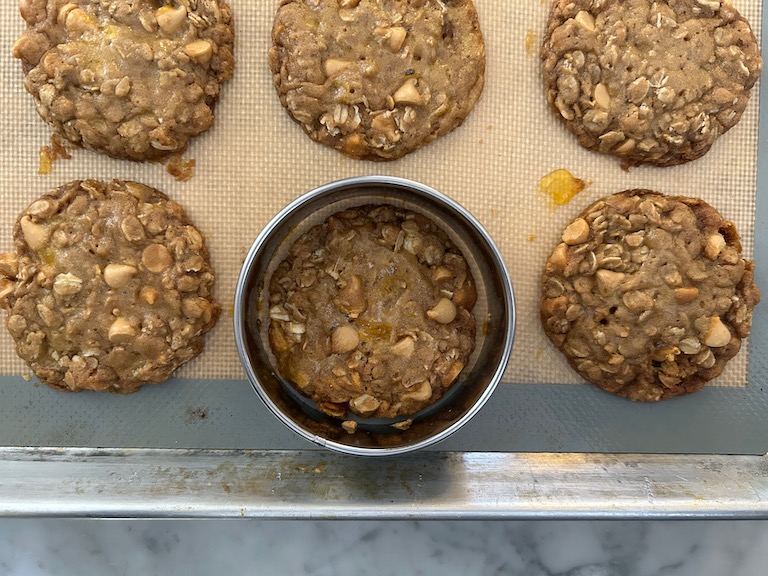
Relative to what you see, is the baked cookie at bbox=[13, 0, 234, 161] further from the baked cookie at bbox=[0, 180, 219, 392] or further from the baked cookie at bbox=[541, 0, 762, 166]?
the baked cookie at bbox=[541, 0, 762, 166]

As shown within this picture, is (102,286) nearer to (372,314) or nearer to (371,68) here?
(372,314)

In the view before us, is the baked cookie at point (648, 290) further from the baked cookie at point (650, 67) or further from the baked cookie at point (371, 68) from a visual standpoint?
the baked cookie at point (371, 68)

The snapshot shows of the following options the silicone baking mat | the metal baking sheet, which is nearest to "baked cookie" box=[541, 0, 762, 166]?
the silicone baking mat

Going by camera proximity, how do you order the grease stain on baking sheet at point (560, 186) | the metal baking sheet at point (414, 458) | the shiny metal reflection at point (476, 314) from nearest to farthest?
the shiny metal reflection at point (476, 314) → the metal baking sheet at point (414, 458) → the grease stain on baking sheet at point (560, 186)

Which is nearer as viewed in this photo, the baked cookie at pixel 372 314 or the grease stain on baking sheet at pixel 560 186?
the baked cookie at pixel 372 314

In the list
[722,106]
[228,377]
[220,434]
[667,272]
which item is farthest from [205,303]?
[722,106]

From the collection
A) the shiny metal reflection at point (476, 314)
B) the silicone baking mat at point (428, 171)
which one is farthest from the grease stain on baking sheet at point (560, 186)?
the shiny metal reflection at point (476, 314)
